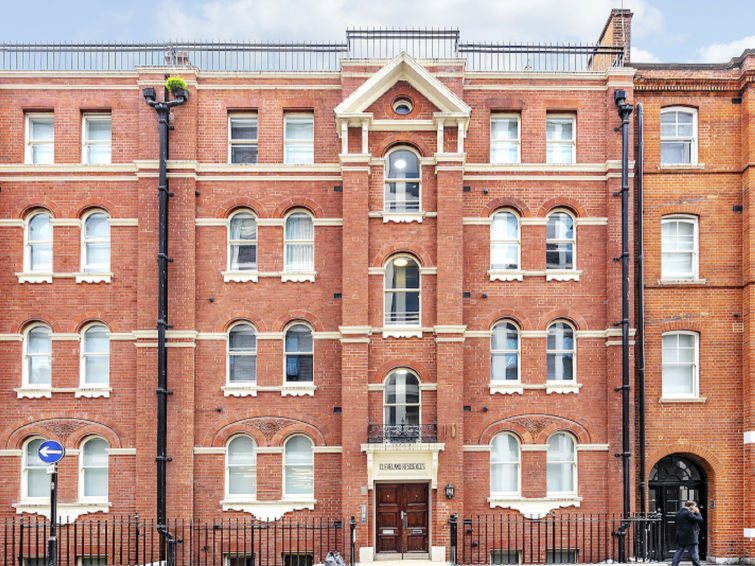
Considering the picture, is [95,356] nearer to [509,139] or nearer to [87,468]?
[87,468]

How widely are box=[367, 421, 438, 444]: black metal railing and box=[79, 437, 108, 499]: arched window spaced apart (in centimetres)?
718

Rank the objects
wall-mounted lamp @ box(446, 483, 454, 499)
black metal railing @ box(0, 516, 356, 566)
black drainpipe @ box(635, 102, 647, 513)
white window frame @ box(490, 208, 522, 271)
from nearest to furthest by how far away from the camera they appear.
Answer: wall-mounted lamp @ box(446, 483, 454, 499)
black metal railing @ box(0, 516, 356, 566)
black drainpipe @ box(635, 102, 647, 513)
white window frame @ box(490, 208, 522, 271)

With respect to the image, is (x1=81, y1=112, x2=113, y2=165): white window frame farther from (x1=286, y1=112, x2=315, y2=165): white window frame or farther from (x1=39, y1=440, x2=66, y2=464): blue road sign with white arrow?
(x1=39, y1=440, x2=66, y2=464): blue road sign with white arrow

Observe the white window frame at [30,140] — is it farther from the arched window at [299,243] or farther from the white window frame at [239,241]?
the arched window at [299,243]

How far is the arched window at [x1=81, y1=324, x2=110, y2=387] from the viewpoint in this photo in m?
21.0

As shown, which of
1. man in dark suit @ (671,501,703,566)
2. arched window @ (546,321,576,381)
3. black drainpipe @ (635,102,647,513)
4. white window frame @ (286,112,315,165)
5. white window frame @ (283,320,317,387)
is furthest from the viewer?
white window frame @ (286,112,315,165)

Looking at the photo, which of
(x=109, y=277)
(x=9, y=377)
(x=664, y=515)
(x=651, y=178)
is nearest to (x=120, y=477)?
(x=9, y=377)

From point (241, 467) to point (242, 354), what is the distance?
9.85ft

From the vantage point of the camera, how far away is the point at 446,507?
1977 centimetres

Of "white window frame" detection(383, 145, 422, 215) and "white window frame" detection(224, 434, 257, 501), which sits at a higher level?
"white window frame" detection(383, 145, 422, 215)

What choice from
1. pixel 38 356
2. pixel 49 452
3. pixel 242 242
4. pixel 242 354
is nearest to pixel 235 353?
pixel 242 354

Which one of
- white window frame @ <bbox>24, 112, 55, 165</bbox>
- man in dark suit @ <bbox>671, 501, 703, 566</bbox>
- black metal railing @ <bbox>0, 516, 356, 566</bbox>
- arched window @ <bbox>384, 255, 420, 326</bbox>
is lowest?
black metal railing @ <bbox>0, 516, 356, 566</bbox>

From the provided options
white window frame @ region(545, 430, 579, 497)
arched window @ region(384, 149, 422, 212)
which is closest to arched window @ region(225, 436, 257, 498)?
arched window @ region(384, 149, 422, 212)

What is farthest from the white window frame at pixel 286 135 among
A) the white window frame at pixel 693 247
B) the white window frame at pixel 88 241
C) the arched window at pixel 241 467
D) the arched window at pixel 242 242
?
the white window frame at pixel 693 247
